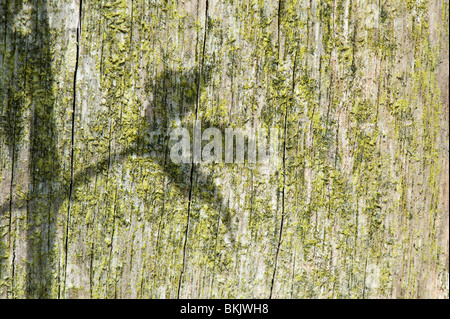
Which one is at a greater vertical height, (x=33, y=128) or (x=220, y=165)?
(x=33, y=128)

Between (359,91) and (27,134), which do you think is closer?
(27,134)

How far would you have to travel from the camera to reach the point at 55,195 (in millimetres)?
1695

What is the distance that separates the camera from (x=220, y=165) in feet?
5.75

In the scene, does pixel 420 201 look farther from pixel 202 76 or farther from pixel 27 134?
pixel 27 134

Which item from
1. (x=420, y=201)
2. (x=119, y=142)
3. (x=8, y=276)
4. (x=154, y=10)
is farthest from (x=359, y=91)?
(x=8, y=276)

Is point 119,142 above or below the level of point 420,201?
above

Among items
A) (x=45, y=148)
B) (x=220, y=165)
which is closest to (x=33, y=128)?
(x=45, y=148)

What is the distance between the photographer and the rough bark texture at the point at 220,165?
166 cm

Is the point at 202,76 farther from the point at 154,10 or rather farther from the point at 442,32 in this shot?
the point at 442,32

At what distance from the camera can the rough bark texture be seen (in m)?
1.66

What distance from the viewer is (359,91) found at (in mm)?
1774

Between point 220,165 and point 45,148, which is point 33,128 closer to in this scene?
point 45,148

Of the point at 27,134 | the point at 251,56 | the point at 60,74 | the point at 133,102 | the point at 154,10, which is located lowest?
the point at 27,134

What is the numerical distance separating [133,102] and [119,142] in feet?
0.61
